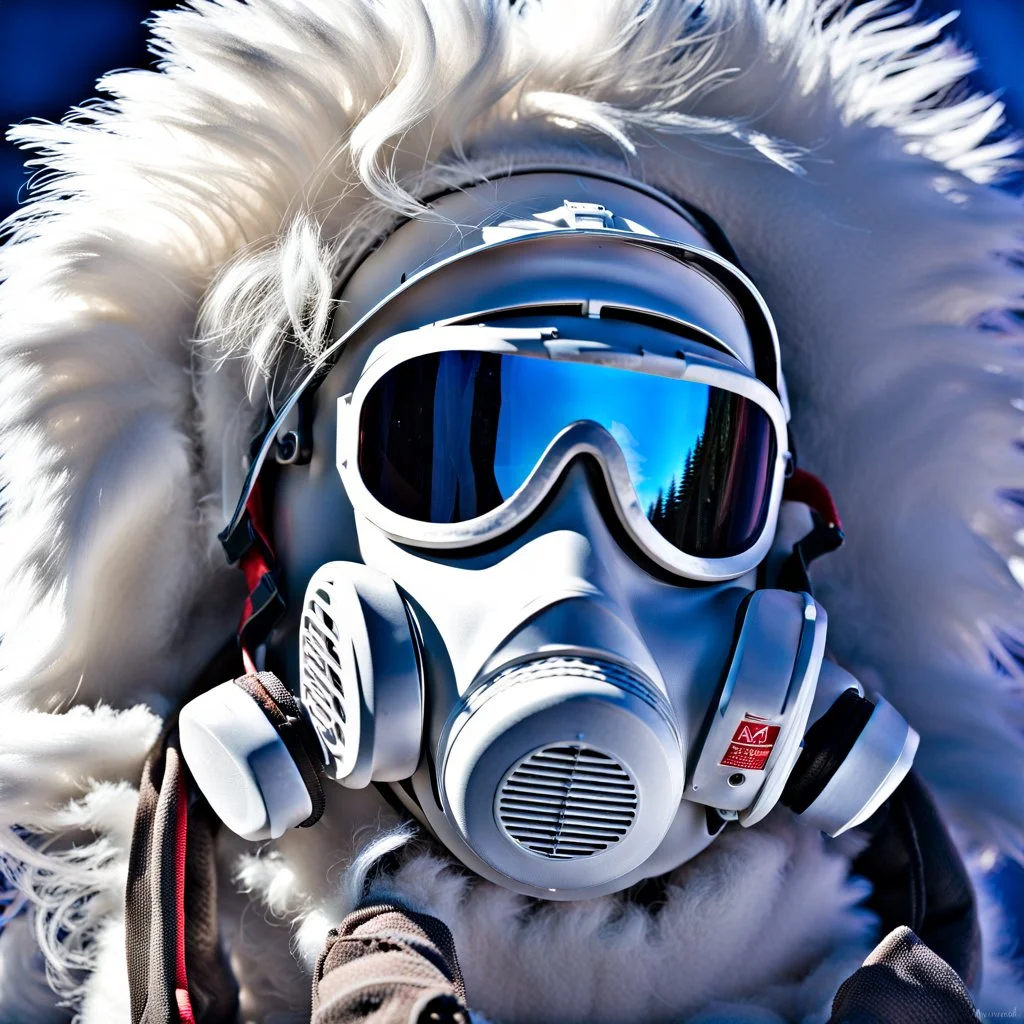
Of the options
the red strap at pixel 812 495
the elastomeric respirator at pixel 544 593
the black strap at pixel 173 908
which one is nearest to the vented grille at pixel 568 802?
the elastomeric respirator at pixel 544 593

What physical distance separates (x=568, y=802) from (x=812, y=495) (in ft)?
1.88

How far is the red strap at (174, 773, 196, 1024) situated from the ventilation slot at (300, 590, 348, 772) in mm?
169

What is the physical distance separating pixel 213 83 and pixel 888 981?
1157 mm

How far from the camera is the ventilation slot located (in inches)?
46.7

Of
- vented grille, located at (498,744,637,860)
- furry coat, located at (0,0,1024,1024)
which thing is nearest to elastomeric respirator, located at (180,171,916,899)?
vented grille, located at (498,744,637,860)

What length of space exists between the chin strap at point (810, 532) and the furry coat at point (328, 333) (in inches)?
3.6

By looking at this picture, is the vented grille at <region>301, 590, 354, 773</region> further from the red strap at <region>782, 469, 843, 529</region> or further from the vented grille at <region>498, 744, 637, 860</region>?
the red strap at <region>782, 469, 843, 529</region>

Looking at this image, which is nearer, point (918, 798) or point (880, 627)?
point (918, 798)

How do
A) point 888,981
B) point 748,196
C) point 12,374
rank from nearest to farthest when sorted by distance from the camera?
point 888,981
point 12,374
point 748,196

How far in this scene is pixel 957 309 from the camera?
1.53 m

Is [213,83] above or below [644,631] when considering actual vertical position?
above

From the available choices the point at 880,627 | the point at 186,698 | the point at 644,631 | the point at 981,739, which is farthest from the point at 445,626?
the point at 981,739

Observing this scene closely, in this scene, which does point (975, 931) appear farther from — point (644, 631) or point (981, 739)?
point (644, 631)

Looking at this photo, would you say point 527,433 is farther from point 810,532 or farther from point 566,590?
point 810,532
